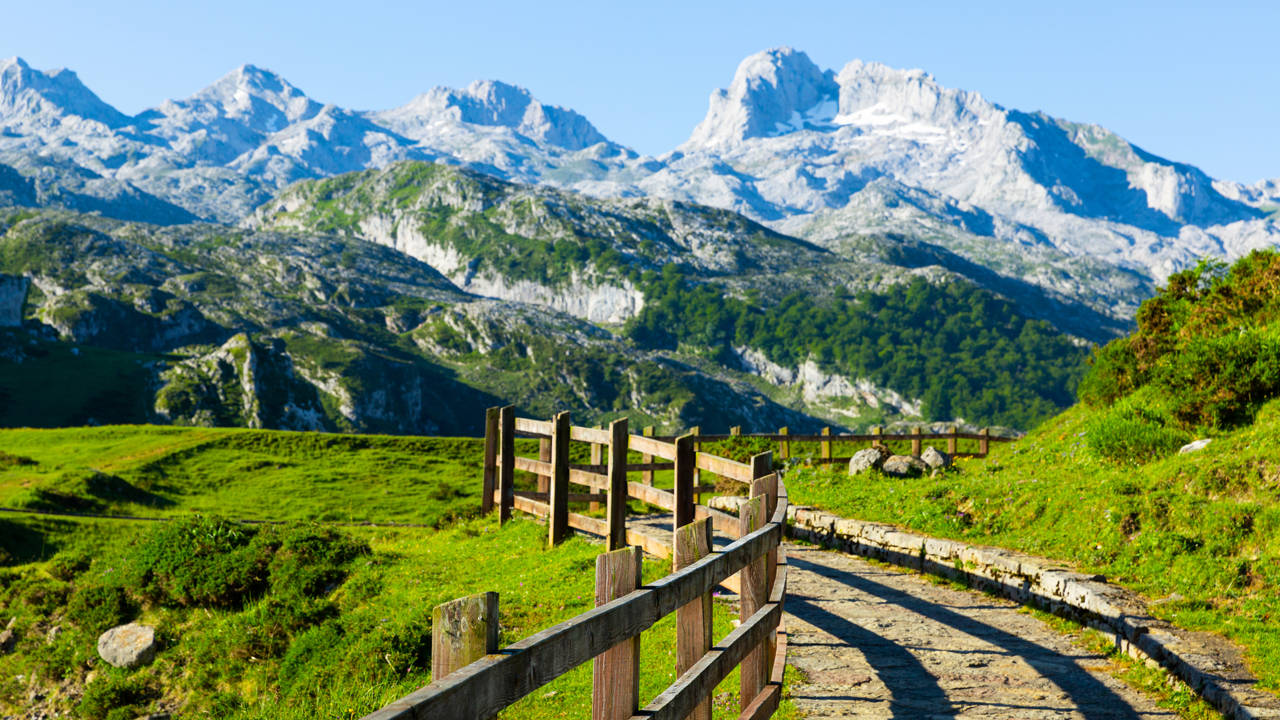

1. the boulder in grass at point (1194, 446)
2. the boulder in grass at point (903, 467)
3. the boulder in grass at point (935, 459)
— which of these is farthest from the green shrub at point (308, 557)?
the boulder in grass at point (935, 459)

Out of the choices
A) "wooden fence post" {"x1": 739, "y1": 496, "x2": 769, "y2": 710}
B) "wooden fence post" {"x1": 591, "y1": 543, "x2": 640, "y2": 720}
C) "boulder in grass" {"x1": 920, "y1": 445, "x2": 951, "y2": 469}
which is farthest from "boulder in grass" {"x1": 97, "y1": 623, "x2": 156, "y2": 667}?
"boulder in grass" {"x1": 920, "y1": 445, "x2": 951, "y2": 469}

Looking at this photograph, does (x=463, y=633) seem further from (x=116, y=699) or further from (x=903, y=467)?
(x=903, y=467)

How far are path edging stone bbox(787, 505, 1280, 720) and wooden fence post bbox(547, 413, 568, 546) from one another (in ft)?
18.5

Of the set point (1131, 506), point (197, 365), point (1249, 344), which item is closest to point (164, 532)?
point (1131, 506)

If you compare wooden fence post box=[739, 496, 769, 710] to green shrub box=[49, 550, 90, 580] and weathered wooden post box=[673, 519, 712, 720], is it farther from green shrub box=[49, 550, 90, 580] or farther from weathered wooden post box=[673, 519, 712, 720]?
green shrub box=[49, 550, 90, 580]

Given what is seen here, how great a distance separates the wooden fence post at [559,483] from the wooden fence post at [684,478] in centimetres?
278

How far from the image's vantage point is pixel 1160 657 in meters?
8.91

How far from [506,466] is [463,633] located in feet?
46.1

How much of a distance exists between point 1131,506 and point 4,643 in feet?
58.8

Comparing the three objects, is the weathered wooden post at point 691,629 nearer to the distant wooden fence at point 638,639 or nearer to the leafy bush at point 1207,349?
the distant wooden fence at point 638,639

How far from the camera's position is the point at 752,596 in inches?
291

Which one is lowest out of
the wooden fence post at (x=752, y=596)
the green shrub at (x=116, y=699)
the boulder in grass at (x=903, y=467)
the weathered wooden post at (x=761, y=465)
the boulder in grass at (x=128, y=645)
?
the green shrub at (x=116, y=699)

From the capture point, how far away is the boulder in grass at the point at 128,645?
13.1 m

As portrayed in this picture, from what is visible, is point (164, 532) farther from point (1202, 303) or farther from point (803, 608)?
point (1202, 303)
